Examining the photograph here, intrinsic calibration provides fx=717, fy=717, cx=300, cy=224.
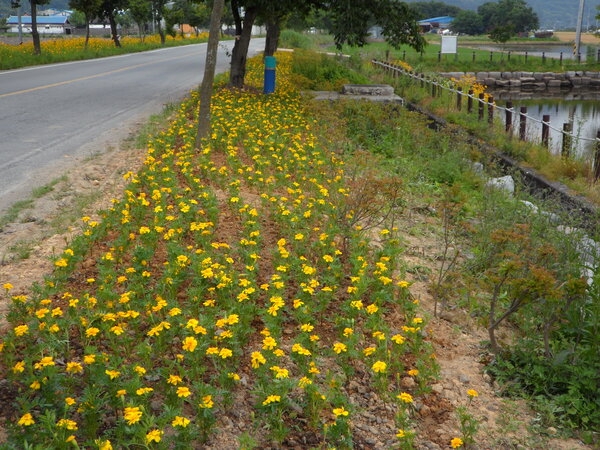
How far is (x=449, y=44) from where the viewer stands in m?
42.9

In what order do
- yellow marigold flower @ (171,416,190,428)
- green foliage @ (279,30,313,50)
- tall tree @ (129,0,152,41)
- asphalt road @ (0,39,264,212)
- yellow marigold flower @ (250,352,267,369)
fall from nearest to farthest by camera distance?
yellow marigold flower @ (171,416,190,428), yellow marigold flower @ (250,352,267,369), asphalt road @ (0,39,264,212), green foliage @ (279,30,313,50), tall tree @ (129,0,152,41)

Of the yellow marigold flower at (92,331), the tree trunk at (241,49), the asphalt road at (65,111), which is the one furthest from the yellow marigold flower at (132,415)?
the tree trunk at (241,49)

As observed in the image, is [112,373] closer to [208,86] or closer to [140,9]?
[208,86]

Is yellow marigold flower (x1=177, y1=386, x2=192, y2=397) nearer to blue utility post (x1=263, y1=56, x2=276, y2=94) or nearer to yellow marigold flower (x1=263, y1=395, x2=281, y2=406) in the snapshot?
yellow marigold flower (x1=263, y1=395, x2=281, y2=406)

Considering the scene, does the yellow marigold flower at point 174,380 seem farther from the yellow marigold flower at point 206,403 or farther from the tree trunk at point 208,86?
the tree trunk at point 208,86

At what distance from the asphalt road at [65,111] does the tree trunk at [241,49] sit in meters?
1.44

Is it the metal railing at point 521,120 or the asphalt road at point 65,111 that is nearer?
the asphalt road at point 65,111

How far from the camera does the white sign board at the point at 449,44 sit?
140ft

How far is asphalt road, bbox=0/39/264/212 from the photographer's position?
9531 mm

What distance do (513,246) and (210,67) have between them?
6.02 metres

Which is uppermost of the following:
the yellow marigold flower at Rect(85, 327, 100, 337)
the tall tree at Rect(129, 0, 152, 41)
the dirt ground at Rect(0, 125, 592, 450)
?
the tall tree at Rect(129, 0, 152, 41)

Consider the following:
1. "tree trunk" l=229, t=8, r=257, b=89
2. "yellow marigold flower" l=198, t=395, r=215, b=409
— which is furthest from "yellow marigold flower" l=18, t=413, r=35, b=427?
"tree trunk" l=229, t=8, r=257, b=89

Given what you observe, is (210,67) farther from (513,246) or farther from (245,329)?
(245,329)

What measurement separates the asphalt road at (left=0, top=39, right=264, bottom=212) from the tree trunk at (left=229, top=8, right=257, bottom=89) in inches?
56.6
